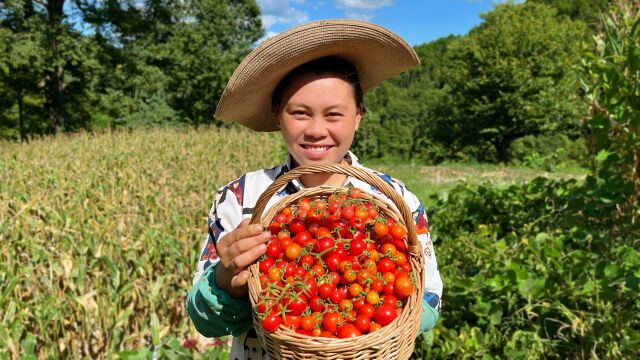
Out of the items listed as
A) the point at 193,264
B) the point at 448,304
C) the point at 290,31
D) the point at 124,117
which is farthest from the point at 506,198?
the point at 124,117

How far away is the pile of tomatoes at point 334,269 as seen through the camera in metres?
1.11

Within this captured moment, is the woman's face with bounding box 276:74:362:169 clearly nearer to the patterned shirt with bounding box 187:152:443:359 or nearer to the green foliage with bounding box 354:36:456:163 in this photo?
the patterned shirt with bounding box 187:152:443:359

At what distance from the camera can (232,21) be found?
3850 cm

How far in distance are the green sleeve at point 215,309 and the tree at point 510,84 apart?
92.1ft

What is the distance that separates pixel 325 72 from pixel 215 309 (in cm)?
75

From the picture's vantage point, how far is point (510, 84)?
89.9ft

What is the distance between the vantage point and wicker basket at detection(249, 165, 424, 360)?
1038 mm

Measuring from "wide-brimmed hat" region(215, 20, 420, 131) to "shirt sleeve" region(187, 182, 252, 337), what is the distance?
1.05 feet

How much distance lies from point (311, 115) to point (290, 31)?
26 centimetres

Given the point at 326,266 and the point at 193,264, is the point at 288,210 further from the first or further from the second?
the point at 193,264

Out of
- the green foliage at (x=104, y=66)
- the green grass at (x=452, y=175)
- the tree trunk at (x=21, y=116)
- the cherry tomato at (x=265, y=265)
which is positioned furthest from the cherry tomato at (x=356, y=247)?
the tree trunk at (x=21, y=116)

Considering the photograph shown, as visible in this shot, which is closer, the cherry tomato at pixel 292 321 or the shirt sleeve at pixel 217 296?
the cherry tomato at pixel 292 321

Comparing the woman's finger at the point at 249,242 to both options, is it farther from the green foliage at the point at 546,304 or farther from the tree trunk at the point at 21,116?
the tree trunk at the point at 21,116

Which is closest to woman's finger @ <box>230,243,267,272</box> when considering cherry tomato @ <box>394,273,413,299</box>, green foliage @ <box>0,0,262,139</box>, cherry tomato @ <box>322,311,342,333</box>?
cherry tomato @ <box>322,311,342,333</box>
